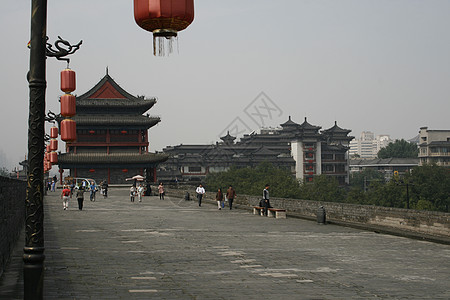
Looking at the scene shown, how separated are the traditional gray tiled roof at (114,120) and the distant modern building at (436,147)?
6169 cm

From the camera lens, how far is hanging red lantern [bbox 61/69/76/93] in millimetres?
19688

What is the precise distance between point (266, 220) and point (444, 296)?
14.9 meters

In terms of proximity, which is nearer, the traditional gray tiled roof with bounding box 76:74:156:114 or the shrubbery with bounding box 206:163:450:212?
the traditional gray tiled roof with bounding box 76:74:156:114

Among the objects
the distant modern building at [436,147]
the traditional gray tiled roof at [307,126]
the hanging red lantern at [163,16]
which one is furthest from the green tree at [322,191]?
the hanging red lantern at [163,16]

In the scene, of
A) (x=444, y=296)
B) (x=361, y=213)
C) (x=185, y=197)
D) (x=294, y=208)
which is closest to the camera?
(x=444, y=296)

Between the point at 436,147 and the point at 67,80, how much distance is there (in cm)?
10009

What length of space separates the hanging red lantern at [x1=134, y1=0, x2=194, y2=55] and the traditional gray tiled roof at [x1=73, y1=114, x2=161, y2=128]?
60.3m

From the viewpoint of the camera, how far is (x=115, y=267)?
35.5 feet

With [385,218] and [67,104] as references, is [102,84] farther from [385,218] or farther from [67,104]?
[385,218]

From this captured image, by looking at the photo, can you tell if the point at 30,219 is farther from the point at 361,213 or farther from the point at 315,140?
the point at 315,140

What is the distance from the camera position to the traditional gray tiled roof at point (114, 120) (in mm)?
65688

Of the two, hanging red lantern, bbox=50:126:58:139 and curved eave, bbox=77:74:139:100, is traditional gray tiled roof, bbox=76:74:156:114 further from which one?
hanging red lantern, bbox=50:126:58:139

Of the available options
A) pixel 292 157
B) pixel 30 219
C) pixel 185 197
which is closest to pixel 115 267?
pixel 30 219

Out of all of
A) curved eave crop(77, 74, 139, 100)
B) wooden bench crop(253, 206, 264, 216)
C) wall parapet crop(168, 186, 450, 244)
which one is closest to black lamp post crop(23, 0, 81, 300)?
wall parapet crop(168, 186, 450, 244)
